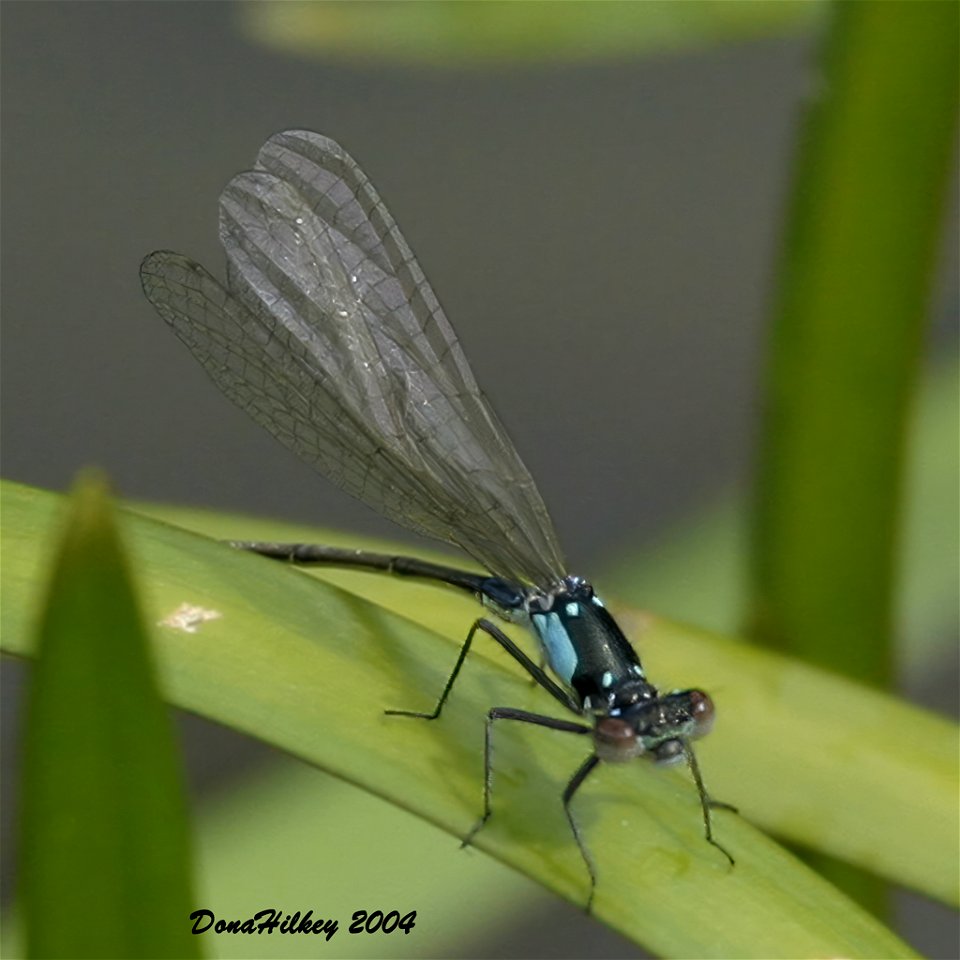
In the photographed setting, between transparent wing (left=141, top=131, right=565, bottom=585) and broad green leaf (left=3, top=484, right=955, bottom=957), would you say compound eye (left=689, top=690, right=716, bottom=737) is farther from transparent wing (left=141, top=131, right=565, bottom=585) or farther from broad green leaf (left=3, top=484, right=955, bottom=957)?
transparent wing (left=141, top=131, right=565, bottom=585)

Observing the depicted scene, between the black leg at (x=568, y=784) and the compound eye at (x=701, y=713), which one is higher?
the compound eye at (x=701, y=713)

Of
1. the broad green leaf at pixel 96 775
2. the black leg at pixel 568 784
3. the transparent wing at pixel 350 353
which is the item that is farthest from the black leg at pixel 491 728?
the broad green leaf at pixel 96 775

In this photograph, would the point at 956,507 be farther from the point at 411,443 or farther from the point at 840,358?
the point at 411,443

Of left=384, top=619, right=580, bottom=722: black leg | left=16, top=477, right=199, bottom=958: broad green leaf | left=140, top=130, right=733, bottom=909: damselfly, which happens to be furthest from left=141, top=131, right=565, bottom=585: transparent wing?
left=16, top=477, right=199, bottom=958: broad green leaf

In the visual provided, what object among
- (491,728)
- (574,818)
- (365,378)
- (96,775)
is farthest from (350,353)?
(96,775)

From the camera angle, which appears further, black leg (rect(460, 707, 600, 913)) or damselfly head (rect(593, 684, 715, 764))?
damselfly head (rect(593, 684, 715, 764))

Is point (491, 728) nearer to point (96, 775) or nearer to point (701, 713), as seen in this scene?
point (701, 713)

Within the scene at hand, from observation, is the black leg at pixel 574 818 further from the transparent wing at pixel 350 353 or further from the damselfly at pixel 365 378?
the transparent wing at pixel 350 353

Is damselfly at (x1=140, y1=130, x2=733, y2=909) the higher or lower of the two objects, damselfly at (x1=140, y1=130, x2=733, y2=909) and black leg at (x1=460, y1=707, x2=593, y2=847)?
the higher
